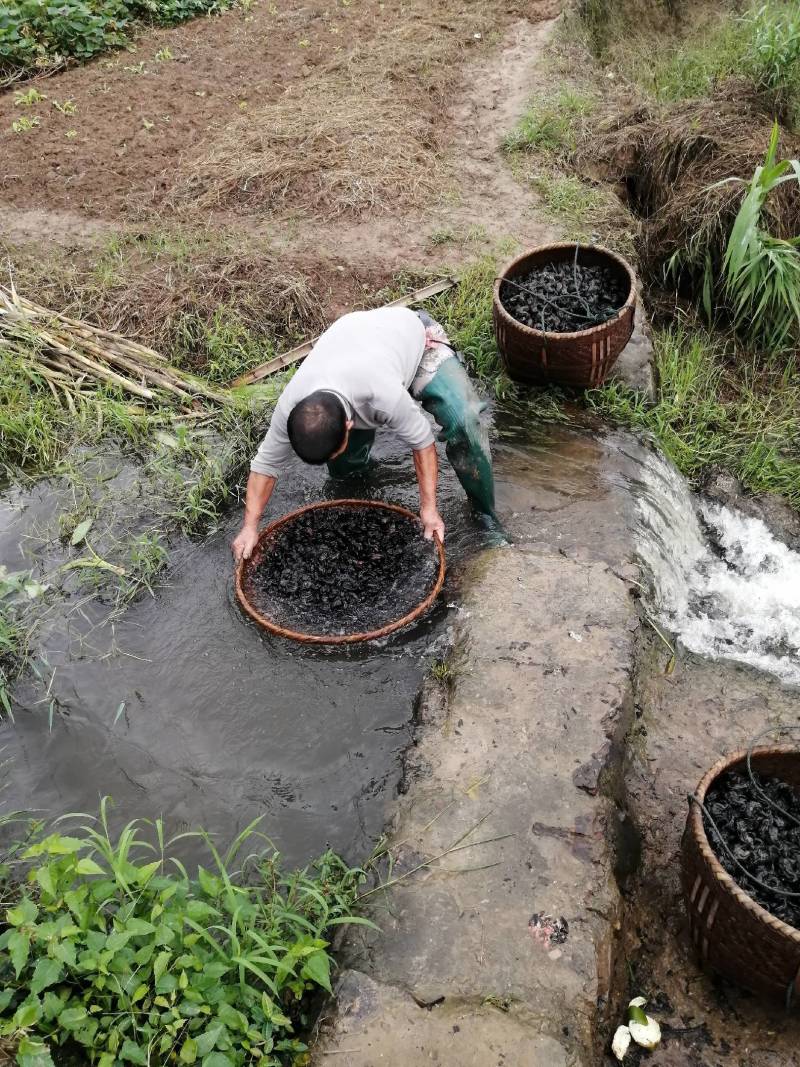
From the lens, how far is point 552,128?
7176 millimetres

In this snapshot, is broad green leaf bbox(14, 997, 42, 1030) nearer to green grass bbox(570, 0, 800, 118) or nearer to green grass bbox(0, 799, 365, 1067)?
green grass bbox(0, 799, 365, 1067)

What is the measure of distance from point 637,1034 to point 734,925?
20.6 inches

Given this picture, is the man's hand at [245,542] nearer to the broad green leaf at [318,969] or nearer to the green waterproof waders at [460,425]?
the green waterproof waders at [460,425]

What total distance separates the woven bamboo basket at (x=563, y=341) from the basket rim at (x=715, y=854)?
2.54 metres

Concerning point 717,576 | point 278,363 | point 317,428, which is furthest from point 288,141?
point 717,576

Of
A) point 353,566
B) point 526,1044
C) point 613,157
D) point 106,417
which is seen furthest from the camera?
point 613,157

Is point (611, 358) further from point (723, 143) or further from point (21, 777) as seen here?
point (21, 777)

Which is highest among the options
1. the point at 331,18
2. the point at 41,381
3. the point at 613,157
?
the point at 331,18

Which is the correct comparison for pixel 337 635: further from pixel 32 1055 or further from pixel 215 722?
pixel 32 1055

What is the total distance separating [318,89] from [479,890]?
25.6ft

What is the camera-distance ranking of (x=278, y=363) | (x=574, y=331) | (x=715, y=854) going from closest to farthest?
(x=715, y=854) → (x=574, y=331) → (x=278, y=363)

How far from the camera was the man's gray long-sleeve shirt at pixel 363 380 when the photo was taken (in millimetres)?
3480

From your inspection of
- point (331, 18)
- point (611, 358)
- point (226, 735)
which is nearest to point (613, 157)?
point (611, 358)

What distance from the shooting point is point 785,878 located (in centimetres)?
258
